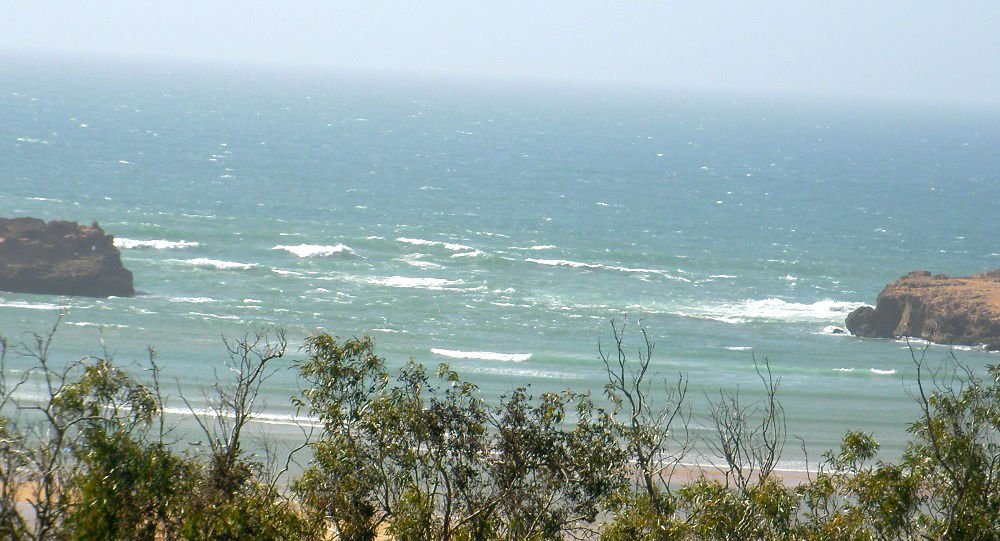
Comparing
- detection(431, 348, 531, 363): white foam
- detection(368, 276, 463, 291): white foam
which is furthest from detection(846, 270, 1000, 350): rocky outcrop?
detection(368, 276, 463, 291): white foam

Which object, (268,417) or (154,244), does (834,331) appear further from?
(154,244)

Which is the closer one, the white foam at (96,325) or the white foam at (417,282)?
the white foam at (96,325)

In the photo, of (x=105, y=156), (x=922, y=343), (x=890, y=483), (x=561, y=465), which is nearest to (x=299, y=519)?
(x=561, y=465)

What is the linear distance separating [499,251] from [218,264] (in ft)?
65.7

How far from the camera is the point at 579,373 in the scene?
47.5 m

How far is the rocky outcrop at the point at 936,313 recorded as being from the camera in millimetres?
54688

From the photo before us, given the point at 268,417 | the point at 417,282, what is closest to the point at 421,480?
the point at 268,417

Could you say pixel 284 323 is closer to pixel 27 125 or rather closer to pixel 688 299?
pixel 688 299

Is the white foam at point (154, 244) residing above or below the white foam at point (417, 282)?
above

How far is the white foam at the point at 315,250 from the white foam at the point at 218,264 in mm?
4701

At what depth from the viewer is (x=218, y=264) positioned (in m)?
65.0

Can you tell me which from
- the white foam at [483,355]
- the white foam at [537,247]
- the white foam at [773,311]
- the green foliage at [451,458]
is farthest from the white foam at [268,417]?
the white foam at [537,247]

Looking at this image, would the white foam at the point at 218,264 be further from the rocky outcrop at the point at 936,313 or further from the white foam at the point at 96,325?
the rocky outcrop at the point at 936,313

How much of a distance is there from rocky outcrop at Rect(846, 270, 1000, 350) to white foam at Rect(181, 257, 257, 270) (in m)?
35.8
